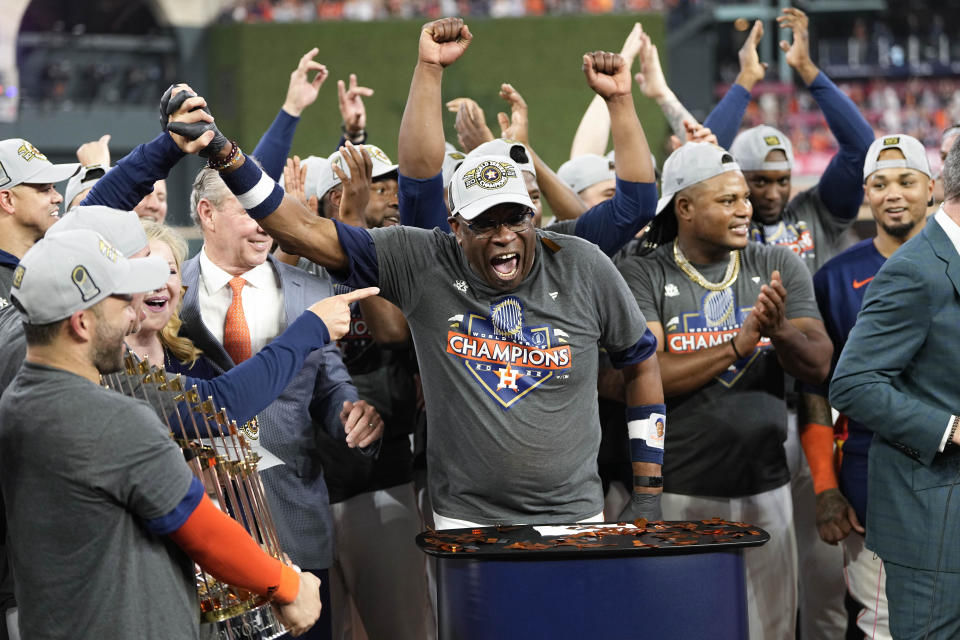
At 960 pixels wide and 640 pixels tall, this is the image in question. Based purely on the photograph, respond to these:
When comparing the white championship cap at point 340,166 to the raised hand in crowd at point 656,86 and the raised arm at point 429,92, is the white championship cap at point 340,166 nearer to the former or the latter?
the raised arm at point 429,92

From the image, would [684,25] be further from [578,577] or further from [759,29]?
[578,577]

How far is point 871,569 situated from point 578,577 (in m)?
1.48

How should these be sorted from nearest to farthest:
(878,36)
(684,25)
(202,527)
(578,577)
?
(202,527), (578,577), (684,25), (878,36)

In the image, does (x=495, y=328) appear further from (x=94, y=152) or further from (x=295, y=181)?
(x=94, y=152)

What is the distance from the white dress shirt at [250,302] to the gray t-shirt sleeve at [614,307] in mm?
876

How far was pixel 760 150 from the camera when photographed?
3883mm

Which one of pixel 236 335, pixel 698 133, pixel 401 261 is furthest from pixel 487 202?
pixel 698 133

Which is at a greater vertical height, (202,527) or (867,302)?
(867,302)

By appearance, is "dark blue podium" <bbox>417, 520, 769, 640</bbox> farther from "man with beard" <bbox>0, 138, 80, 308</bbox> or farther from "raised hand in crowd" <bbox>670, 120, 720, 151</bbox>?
"raised hand in crowd" <bbox>670, 120, 720, 151</bbox>

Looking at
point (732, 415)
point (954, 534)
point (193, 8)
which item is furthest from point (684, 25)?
point (954, 534)

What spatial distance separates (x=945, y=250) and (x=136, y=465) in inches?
67.3

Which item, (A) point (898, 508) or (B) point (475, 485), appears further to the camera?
(B) point (475, 485)

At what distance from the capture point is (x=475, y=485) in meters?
2.53

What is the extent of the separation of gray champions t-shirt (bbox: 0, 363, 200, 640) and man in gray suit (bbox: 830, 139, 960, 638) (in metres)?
1.46
